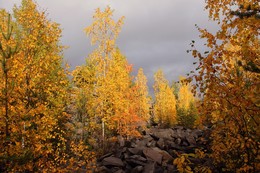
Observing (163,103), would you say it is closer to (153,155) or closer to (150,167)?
(153,155)

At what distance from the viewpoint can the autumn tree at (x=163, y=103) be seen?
2130 inches

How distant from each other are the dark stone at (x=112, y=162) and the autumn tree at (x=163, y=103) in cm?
3512

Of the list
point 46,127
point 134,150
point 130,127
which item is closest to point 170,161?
point 134,150

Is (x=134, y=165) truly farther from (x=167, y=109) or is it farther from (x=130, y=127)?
(x=167, y=109)

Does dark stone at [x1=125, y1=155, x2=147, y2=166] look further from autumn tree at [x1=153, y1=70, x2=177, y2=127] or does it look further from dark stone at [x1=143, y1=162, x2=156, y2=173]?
autumn tree at [x1=153, y1=70, x2=177, y2=127]

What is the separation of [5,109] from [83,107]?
46.6 feet

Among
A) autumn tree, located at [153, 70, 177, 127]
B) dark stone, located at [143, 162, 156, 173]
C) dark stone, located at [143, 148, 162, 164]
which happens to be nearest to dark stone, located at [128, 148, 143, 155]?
dark stone, located at [143, 148, 162, 164]

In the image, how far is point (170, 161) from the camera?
65.9ft

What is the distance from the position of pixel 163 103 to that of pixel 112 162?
39397 mm

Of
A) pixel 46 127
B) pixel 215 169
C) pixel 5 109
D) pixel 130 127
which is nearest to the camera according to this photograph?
pixel 5 109

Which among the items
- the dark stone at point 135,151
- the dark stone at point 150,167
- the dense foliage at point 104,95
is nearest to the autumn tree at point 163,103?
the dense foliage at point 104,95

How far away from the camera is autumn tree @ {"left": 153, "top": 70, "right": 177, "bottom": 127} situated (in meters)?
54.1

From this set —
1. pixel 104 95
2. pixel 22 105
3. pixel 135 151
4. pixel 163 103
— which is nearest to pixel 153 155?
pixel 135 151

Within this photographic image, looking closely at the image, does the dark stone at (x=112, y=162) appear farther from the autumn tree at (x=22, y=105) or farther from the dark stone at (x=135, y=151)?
the autumn tree at (x=22, y=105)
